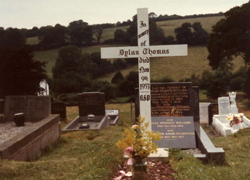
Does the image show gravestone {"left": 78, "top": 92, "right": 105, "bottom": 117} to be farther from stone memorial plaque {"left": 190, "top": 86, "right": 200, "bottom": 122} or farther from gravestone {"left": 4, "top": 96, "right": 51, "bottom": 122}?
stone memorial plaque {"left": 190, "top": 86, "right": 200, "bottom": 122}

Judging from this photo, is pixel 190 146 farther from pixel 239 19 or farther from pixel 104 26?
pixel 104 26

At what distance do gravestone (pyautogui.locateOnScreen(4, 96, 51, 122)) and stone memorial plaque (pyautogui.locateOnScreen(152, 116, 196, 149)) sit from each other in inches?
175

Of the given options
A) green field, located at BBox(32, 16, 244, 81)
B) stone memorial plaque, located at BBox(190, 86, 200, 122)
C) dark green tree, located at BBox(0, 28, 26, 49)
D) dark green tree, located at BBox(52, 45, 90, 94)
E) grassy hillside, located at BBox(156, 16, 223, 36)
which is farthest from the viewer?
grassy hillside, located at BBox(156, 16, 223, 36)

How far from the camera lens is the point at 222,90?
3123 centimetres

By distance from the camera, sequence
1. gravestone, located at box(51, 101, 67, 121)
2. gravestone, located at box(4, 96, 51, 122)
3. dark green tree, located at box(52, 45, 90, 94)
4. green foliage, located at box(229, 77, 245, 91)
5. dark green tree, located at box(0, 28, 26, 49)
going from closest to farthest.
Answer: gravestone, located at box(4, 96, 51, 122) → gravestone, located at box(51, 101, 67, 121) → green foliage, located at box(229, 77, 245, 91) → dark green tree, located at box(0, 28, 26, 49) → dark green tree, located at box(52, 45, 90, 94)

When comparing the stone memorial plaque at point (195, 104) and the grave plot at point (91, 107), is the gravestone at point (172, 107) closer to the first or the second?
the stone memorial plaque at point (195, 104)

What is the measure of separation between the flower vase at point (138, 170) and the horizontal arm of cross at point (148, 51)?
7.54 ft

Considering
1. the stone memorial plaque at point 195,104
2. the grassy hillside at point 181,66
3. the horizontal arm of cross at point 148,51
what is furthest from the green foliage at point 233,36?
the horizontal arm of cross at point 148,51

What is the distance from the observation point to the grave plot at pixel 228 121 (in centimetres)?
1276

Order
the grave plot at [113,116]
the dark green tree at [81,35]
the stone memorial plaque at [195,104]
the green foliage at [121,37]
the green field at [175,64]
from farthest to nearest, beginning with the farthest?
the dark green tree at [81,35] → the green foliage at [121,37] → the green field at [175,64] → the grave plot at [113,116] → the stone memorial plaque at [195,104]

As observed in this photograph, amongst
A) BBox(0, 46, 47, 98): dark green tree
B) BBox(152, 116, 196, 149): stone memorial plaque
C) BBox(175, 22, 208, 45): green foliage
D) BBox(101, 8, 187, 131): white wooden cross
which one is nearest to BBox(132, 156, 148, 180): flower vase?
BBox(101, 8, 187, 131): white wooden cross

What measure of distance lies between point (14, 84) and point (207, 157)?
16.2 metres

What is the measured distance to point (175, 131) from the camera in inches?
330

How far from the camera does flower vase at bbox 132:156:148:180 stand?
4.87 meters
